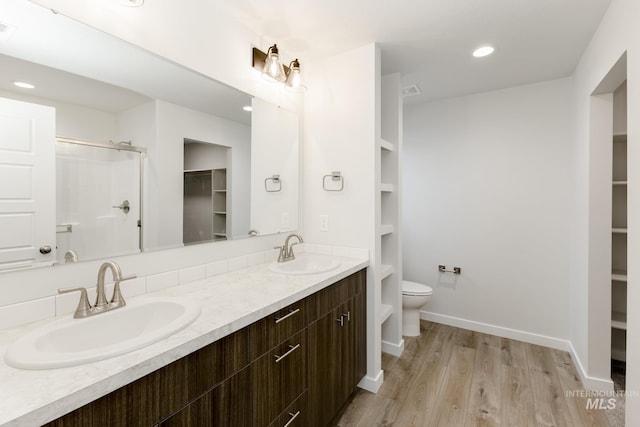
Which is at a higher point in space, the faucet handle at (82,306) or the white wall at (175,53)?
the white wall at (175,53)

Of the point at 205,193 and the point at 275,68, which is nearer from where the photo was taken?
the point at 205,193

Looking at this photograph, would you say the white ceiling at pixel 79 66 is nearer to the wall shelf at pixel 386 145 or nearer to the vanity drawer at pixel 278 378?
the vanity drawer at pixel 278 378

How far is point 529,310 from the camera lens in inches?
105

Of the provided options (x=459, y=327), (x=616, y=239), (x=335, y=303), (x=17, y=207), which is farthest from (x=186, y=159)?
(x=616, y=239)

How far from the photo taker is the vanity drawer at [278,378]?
1099 mm

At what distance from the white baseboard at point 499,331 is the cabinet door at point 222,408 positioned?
8.48 feet

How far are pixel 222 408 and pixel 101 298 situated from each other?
603 mm

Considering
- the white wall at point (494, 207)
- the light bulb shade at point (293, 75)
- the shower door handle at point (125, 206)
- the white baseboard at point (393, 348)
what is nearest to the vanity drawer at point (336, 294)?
the white baseboard at point (393, 348)

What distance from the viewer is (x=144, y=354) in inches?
30.3

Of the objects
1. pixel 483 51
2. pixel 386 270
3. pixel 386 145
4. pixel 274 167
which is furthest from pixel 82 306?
pixel 483 51

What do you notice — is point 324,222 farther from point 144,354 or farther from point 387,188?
point 144,354

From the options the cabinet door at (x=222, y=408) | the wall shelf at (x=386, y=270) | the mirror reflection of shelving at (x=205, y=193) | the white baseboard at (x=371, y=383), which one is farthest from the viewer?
the wall shelf at (x=386, y=270)

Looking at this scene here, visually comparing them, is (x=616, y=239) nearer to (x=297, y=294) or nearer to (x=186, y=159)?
(x=297, y=294)

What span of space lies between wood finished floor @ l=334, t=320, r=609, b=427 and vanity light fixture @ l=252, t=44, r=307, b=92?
7.27 ft
